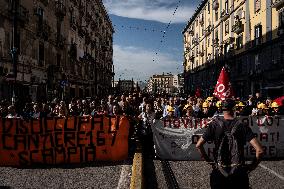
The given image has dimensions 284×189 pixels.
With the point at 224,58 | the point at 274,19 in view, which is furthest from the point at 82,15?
the point at 274,19

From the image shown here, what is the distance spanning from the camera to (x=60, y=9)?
33000mm

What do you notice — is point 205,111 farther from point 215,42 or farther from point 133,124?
point 215,42

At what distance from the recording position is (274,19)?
29.0m

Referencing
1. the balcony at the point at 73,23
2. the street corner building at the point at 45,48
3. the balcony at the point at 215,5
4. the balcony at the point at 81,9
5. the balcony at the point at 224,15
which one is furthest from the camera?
the balcony at the point at 215,5

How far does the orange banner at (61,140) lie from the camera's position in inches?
361

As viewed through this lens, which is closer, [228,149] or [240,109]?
[228,149]

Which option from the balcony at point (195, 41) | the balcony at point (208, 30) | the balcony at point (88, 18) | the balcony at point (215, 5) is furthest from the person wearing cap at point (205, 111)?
the balcony at point (195, 41)

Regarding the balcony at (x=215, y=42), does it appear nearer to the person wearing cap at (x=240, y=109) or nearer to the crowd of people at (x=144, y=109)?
the crowd of people at (x=144, y=109)

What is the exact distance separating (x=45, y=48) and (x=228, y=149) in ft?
88.4

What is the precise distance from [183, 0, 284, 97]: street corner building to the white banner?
1830cm

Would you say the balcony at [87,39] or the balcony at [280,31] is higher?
the balcony at [87,39]

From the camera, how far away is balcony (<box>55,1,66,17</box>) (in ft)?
106

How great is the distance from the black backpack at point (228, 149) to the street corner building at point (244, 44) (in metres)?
24.4

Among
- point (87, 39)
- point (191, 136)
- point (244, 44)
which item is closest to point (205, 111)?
point (191, 136)
